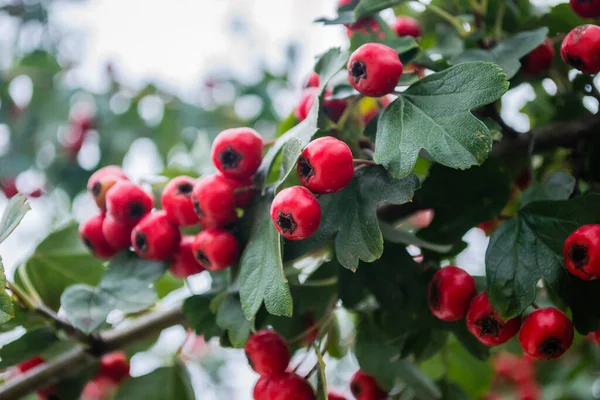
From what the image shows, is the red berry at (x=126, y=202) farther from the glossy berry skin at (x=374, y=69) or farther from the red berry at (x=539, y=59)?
the red berry at (x=539, y=59)

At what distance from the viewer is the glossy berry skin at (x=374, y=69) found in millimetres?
972

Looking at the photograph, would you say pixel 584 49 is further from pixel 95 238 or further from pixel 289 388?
pixel 95 238

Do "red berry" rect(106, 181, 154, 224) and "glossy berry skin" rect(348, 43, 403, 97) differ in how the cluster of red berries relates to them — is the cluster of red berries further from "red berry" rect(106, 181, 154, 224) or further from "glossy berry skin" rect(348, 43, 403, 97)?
"red berry" rect(106, 181, 154, 224)

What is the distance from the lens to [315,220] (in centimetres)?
90

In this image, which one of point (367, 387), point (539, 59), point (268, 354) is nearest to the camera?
point (268, 354)

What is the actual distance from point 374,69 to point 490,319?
0.47 m

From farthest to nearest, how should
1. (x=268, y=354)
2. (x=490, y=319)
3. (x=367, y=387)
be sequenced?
(x=367, y=387)
(x=268, y=354)
(x=490, y=319)

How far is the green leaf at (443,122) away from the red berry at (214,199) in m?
0.32

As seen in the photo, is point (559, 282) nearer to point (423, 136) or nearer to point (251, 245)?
point (423, 136)

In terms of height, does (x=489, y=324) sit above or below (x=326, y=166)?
below

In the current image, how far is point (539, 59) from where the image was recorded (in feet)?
4.05

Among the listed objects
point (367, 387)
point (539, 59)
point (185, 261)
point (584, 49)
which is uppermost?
point (584, 49)

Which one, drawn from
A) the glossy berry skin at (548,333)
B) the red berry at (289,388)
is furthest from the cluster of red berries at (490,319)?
the red berry at (289,388)

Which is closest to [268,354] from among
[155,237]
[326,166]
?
[155,237]
